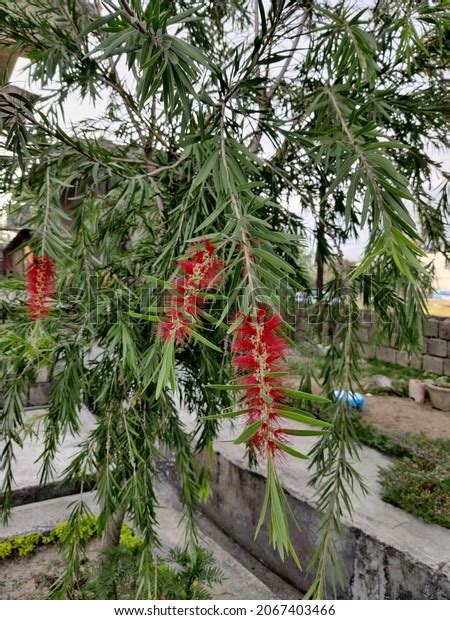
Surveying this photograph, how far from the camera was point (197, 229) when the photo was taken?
1.57 feet

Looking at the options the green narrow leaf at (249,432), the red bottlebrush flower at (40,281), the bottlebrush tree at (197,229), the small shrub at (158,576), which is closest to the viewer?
the green narrow leaf at (249,432)

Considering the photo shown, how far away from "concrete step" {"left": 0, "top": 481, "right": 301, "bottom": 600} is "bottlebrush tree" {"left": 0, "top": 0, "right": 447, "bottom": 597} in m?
0.59

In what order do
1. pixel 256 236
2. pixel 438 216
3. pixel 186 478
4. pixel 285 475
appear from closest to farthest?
pixel 256 236
pixel 186 478
pixel 438 216
pixel 285 475

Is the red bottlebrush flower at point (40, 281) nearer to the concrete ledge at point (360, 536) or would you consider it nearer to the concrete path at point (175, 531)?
the concrete ledge at point (360, 536)

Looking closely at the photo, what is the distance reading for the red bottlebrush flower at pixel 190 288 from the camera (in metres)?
0.39

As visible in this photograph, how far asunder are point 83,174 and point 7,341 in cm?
35

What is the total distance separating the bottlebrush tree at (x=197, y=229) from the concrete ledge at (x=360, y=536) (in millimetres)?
239

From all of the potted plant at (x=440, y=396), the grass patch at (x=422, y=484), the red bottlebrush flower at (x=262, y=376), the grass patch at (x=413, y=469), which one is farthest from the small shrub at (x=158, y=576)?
the potted plant at (x=440, y=396)

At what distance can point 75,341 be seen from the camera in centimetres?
76

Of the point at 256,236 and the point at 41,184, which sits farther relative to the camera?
the point at 41,184
